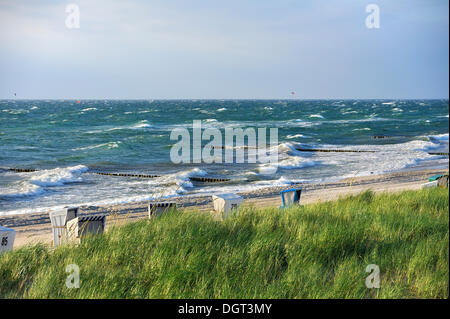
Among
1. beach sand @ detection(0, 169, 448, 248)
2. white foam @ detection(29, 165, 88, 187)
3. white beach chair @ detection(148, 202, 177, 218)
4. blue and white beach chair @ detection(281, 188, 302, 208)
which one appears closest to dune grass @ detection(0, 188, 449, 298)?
white beach chair @ detection(148, 202, 177, 218)

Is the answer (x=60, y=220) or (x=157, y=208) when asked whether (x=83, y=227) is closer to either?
(x=60, y=220)

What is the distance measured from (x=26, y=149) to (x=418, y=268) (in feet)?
92.1

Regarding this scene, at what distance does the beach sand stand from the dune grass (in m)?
2.37

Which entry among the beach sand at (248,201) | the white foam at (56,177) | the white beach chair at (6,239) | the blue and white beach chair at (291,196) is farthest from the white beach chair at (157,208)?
the white foam at (56,177)

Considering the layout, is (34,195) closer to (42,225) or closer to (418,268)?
(42,225)

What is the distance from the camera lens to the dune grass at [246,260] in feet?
13.1

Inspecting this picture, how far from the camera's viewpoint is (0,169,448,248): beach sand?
9.75 metres

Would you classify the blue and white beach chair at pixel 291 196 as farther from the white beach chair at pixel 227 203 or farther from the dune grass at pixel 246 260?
the dune grass at pixel 246 260

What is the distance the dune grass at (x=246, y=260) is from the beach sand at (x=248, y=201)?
237 centimetres

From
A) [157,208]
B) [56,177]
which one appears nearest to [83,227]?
[157,208]

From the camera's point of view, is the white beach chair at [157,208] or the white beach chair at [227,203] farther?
the white beach chair at [227,203]

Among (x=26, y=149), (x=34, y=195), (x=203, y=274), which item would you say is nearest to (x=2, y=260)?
(x=203, y=274)

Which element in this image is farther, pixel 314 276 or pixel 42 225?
pixel 42 225
